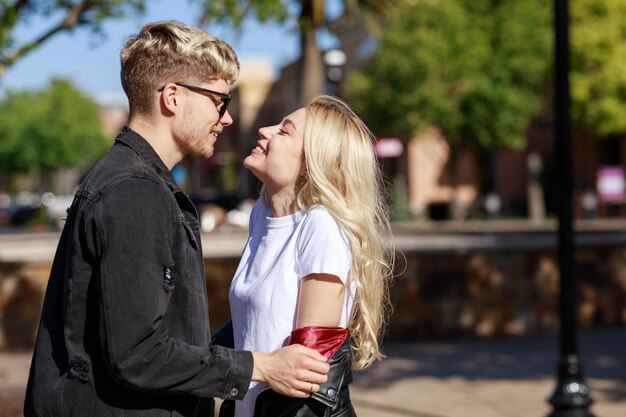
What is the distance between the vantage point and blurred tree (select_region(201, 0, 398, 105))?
1046 centimetres

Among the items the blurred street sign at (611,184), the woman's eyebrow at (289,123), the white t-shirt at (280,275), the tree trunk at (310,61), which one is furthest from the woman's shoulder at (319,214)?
the blurred street sign at (611,184)

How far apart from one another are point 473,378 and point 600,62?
98.9 feet

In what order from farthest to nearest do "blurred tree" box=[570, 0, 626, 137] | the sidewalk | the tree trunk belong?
"blurred tree" box=[570, 0, 626, 137] → the tree trunk → the sidewalk

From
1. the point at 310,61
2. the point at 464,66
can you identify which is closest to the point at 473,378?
the point at 310,61

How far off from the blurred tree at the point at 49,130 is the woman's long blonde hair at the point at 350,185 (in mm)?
71116

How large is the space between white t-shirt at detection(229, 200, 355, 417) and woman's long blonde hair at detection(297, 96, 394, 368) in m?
0.04

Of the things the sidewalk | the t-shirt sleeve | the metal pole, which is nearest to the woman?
the t-shirt sleeve

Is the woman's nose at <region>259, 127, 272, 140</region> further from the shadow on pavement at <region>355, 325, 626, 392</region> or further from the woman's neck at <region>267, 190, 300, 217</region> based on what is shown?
the shadow on pavement at <region>355, 325, 626, 392</region>

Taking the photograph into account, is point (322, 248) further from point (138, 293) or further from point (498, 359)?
point (498, 359)

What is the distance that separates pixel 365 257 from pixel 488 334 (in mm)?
9369

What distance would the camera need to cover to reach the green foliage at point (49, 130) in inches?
2859

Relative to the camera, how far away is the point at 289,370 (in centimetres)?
251

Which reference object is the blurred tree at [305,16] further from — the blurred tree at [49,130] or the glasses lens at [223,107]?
the blurred tree at [49,130]

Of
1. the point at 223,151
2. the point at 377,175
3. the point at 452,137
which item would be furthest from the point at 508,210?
the point at 377,175
